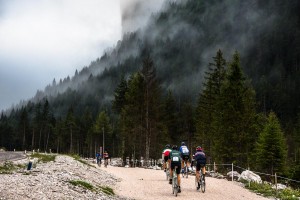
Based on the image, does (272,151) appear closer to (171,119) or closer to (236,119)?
(236,119)

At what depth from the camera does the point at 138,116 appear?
52781mm

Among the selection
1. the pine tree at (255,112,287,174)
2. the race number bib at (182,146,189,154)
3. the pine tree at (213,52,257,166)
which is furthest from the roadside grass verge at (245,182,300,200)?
the pine tree at (255,112,287,174)

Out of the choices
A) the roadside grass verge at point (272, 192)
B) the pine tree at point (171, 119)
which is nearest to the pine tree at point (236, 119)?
the roadside grass verge at point (272, 192)

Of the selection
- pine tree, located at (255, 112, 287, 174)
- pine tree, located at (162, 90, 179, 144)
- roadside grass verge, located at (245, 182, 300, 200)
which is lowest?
roadside grass verge, located at (245, 182, 300, 200)

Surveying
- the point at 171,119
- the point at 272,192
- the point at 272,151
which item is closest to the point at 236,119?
the point at 272,151

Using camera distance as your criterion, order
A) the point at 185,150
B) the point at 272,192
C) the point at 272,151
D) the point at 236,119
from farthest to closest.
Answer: the point at 272,151 < the point at 236,119 < the point at 185,150 < the point at 272,192

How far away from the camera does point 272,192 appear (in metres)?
22.4

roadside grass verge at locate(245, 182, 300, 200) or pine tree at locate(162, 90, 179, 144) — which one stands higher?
pine tree at locate(162, 90, 179, 144)

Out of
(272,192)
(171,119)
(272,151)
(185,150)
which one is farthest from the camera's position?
(171,119)

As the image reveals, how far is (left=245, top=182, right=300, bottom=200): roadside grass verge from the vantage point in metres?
20.4

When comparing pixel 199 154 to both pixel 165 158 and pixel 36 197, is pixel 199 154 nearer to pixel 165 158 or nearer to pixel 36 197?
pixel 165 158

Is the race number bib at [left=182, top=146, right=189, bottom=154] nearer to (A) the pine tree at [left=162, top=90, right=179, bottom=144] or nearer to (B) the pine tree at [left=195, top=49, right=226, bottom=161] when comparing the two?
(B) the pine tree at [left=195, top=49, right=226, bottom=161]

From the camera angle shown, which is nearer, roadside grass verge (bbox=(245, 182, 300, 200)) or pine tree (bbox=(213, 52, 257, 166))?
roadside grass verge (bbox=(245, 182, 300, 200))

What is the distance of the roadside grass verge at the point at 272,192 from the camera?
20372 mm
